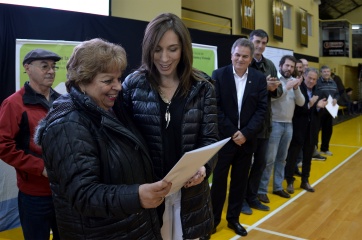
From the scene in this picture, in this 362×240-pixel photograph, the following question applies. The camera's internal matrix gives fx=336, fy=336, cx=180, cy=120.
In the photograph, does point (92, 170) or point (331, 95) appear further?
point (331, 95)

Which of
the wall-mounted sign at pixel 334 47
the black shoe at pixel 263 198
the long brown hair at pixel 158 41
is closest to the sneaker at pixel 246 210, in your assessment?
the black shoe at pixel 263 198

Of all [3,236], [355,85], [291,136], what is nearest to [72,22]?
[3,236]

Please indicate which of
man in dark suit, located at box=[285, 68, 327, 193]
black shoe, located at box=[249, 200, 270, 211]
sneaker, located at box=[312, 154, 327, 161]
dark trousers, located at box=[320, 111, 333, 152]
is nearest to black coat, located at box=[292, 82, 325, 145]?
man in dark suit, located at box=[285, 68, 327, 193]

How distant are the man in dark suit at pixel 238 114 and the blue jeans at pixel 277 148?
974 millimetres

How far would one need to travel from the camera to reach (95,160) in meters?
1.02

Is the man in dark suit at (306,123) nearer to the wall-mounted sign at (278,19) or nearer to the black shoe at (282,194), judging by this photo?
the black shoe at (282,194)

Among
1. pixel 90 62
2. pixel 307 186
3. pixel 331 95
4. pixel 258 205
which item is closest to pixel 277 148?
pixel 258 205

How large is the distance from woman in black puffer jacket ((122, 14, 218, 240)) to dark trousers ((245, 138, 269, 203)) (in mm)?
2176

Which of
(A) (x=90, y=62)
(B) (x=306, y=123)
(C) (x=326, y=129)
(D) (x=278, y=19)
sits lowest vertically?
(C) (x=326, y=129)

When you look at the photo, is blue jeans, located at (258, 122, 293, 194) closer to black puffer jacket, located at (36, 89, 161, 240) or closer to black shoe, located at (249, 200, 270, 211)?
black shoe, located at (249, 200, 270, 211)

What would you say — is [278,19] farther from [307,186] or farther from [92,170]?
[92,170]

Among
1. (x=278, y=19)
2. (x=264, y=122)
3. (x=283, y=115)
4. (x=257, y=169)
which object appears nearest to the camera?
(x=264, y=122)

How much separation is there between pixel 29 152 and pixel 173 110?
0.96 m

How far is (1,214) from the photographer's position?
2.93m
